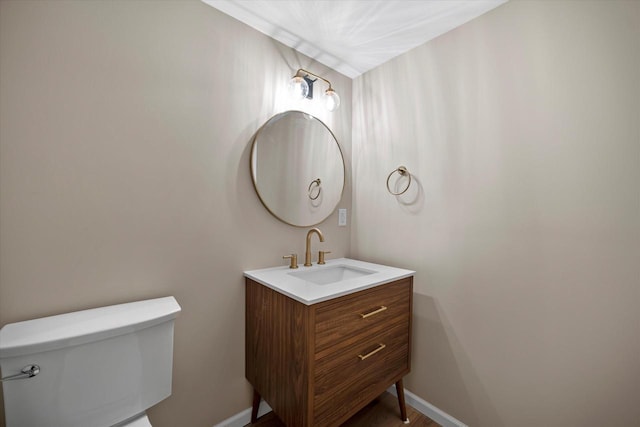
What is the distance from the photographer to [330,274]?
1726 millimetres

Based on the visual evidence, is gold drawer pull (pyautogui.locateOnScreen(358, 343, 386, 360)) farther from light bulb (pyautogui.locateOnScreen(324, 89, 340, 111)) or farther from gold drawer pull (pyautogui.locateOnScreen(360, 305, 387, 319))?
light bulb (pyautogui.locateOnScreen(324, 89, 340, 111))

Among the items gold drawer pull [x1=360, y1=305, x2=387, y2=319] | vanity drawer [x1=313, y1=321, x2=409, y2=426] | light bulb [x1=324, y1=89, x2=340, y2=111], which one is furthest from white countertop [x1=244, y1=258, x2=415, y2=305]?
light bulb [x1=324, y1=89, x2=340, y2=111]

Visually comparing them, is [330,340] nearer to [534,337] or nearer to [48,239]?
[534,337]

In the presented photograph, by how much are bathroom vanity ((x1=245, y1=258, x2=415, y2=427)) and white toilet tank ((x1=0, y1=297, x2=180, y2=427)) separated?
0.44 metres

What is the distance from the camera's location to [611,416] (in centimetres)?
105

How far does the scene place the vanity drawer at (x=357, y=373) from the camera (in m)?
1.12

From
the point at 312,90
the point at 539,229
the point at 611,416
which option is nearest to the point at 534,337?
the point at 611,416

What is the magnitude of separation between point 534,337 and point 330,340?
99 cm

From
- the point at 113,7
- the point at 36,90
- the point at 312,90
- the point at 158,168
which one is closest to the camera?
the point at 36,90

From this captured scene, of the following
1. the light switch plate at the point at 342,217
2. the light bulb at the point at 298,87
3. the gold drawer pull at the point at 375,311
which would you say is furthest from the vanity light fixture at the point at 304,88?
the gold drawer pull at the point at 375,311

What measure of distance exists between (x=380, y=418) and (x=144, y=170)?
6.21ft

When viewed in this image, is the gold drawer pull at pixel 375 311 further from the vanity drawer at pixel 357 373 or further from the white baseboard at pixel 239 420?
the white baseboard at pixel 239 420

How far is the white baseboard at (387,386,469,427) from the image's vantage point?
148 centimetres

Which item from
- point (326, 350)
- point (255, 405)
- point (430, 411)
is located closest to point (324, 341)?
point (326, 350)
